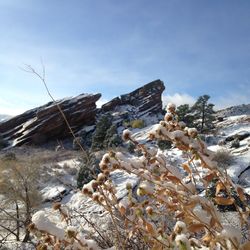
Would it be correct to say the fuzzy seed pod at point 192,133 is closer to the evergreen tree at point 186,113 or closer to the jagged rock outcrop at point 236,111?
the evergreen tree at point 186,113

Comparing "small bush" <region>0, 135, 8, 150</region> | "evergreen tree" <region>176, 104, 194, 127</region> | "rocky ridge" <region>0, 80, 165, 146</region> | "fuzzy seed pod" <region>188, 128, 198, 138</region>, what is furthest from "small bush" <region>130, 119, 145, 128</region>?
"fuzzy seed pod" <region>188, 128, 198, 138</region>

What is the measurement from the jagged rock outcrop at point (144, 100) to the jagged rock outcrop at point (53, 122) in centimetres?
316

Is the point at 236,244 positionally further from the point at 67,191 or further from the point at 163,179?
the point at 67,191

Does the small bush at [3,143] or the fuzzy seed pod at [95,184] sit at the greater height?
the fuzzy seed pod at [95,184]

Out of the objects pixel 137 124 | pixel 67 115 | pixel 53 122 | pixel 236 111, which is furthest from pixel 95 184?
pixel 236 111

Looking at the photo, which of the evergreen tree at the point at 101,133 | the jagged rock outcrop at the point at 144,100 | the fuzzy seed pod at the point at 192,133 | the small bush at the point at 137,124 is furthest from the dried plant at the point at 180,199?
the jagged rock outcrop at the point at 144,100

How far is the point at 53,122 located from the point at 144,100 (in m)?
9.05

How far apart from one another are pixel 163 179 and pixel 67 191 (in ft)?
41.5

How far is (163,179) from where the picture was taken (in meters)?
1.35

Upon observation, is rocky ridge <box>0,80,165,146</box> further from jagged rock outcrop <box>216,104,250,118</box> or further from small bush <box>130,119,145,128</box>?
jagged rock outcrop <box>216,104,250,118</box>

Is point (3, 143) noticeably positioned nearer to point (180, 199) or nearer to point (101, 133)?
point (101, 133)

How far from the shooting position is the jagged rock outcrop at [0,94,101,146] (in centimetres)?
2583

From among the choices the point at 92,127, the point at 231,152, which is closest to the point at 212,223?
the point at 231,152

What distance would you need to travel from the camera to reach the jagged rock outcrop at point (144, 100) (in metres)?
30.4
